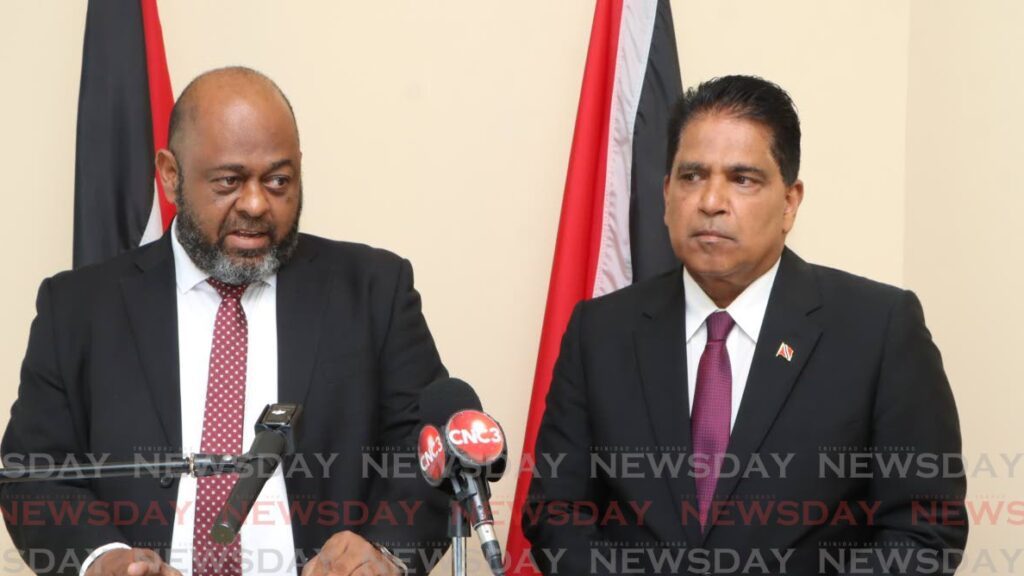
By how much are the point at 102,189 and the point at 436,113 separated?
46.3 inches

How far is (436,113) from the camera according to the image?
452 cm

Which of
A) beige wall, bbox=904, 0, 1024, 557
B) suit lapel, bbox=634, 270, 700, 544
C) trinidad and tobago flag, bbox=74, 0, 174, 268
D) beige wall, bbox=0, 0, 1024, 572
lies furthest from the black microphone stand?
beige wall, bbox=904, 0, 1024, 557

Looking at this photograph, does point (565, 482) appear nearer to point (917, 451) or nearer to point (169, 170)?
point (917, 451)

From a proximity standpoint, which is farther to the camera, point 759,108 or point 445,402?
point 759,108

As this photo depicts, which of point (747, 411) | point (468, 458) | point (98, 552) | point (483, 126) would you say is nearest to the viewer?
point (468, 458)

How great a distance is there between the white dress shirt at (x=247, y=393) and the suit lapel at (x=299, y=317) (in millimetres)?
27

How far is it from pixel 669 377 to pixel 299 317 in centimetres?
91

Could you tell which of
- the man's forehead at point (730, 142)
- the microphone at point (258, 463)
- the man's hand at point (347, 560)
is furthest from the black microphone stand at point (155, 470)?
the man's forehead at point (730, 142)

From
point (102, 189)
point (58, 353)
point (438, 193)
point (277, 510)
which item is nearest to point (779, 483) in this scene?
point (277, 510)

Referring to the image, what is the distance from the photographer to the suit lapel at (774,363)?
2865 mm

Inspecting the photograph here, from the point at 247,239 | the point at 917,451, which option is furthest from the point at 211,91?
the point at 917,451

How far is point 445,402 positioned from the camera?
2.10m

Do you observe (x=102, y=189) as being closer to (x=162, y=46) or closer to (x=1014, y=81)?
(x=162, y=46)
